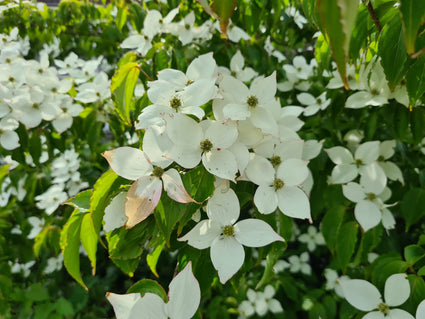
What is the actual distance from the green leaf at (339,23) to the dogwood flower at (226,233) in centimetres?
31

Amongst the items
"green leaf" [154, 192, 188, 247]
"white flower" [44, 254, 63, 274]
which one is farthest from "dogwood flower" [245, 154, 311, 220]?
"white flower" [44, 254, 63, 274]

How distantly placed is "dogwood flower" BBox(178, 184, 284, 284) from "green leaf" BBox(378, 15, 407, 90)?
28 centimetres

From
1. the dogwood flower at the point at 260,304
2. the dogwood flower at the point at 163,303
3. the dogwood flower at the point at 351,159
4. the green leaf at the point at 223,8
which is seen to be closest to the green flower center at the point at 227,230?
the dogwood flower at the point at 163,303

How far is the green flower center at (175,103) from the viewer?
22.9 inches

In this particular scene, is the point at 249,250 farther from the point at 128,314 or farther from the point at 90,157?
the point at 90,157

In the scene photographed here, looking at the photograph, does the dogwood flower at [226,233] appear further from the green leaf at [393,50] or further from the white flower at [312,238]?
the white flower at [312,238]

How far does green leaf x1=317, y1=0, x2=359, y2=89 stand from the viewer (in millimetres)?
255

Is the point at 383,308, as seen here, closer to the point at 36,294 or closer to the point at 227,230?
the point at 227,230

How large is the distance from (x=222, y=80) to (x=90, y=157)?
3.11 feet

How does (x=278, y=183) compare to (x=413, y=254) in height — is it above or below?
above

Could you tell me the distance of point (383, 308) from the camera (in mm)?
613

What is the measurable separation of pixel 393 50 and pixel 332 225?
0.50 metres

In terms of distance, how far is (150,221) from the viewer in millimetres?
531

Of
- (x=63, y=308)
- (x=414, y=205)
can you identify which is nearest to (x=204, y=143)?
(x=414, y=205)
